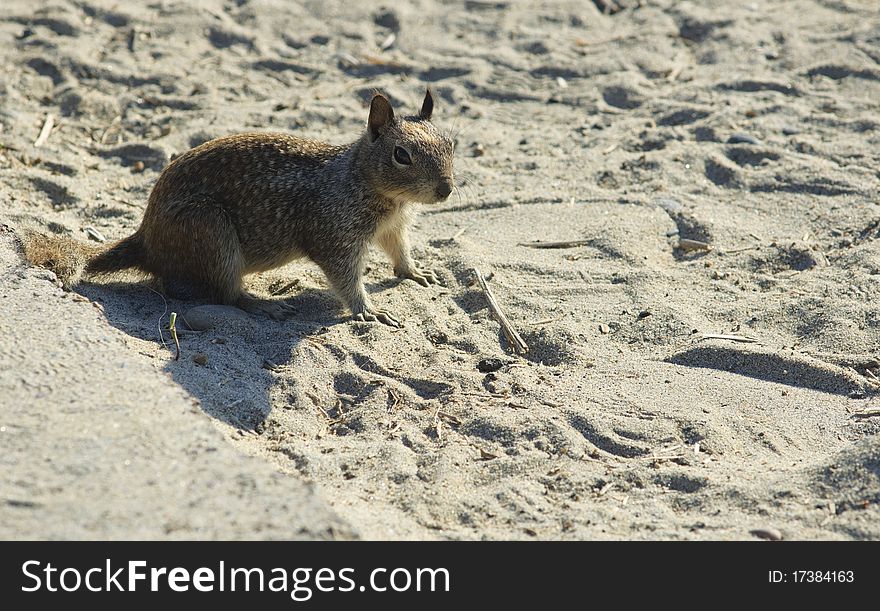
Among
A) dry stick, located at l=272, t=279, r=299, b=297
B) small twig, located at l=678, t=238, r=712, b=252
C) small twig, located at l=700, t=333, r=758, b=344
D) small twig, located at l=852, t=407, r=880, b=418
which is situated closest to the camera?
small twig, located at l=852, t=407, r=880, b=418

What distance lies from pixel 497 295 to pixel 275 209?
4.45 ft

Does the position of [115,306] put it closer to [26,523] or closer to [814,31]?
[26,523]

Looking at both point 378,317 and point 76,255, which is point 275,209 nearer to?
point 378,317

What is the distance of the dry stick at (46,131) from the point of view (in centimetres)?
696

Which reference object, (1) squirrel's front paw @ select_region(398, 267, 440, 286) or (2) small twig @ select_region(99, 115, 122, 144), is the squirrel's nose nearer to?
(1) squirrel's front paw @ select_region(398, 267, 440, 286)

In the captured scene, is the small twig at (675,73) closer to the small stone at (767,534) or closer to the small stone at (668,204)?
the small stone at (668,204)

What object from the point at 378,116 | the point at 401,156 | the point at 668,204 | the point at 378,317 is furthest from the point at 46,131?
the point at 668,204

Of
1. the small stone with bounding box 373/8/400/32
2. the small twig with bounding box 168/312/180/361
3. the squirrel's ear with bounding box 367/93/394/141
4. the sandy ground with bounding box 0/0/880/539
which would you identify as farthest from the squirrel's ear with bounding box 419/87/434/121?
the small stone with bounding box 373/8/400/32

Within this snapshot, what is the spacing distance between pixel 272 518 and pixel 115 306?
2346 millimetres

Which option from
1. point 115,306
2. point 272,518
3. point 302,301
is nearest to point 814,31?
point 302,301

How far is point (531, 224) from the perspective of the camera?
6.45 metres

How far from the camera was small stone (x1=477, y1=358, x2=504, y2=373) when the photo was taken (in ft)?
16.0

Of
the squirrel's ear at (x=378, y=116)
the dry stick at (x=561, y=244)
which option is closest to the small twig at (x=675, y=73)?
the dry stick at (x=561, y=244)

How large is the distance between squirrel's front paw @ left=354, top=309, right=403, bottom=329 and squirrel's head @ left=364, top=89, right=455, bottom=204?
0.66 m
